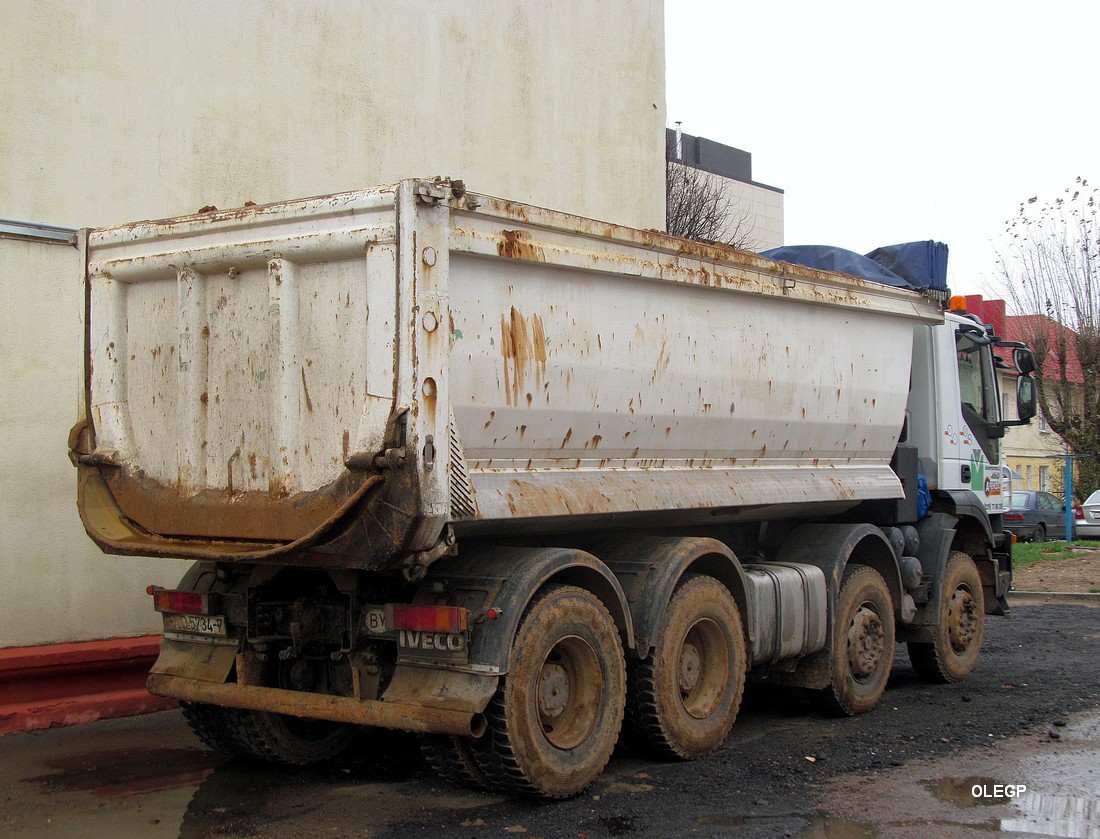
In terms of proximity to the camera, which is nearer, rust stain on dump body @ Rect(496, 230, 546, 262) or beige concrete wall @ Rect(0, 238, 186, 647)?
rust stain on dump body @ Rect(496, 230, 546, 262)

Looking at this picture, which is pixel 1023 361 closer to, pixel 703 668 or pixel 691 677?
pixel 703 668

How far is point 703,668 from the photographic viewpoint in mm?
6652

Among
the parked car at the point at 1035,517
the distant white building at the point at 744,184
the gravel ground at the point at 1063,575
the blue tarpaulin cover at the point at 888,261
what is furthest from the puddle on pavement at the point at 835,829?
the distant white building at the point at 744,184

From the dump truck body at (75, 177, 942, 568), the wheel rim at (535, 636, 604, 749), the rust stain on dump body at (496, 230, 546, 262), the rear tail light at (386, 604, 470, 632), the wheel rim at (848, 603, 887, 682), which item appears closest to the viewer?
the dump truck body at (75, 177, 942, 568)

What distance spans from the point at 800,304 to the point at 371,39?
4.39m

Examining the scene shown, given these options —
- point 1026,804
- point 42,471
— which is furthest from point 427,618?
point 42,471

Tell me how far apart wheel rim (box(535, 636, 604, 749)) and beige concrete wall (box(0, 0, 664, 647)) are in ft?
11.6

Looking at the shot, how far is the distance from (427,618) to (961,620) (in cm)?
548

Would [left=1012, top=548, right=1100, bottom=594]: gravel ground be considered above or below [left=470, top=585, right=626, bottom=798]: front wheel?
below

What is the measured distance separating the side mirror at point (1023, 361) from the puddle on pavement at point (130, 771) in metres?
6.54

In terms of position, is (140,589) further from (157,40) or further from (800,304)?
(800,304)

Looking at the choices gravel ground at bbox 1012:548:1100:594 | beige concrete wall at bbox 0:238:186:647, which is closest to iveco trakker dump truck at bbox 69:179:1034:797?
beige concrete wall at bbox 0:238:186:647

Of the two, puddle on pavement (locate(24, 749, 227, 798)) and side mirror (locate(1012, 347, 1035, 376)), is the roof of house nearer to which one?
side mirror (locate(1012, 347, 1035, 376))

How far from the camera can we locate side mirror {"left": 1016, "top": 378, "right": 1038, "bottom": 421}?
30.6 ft
